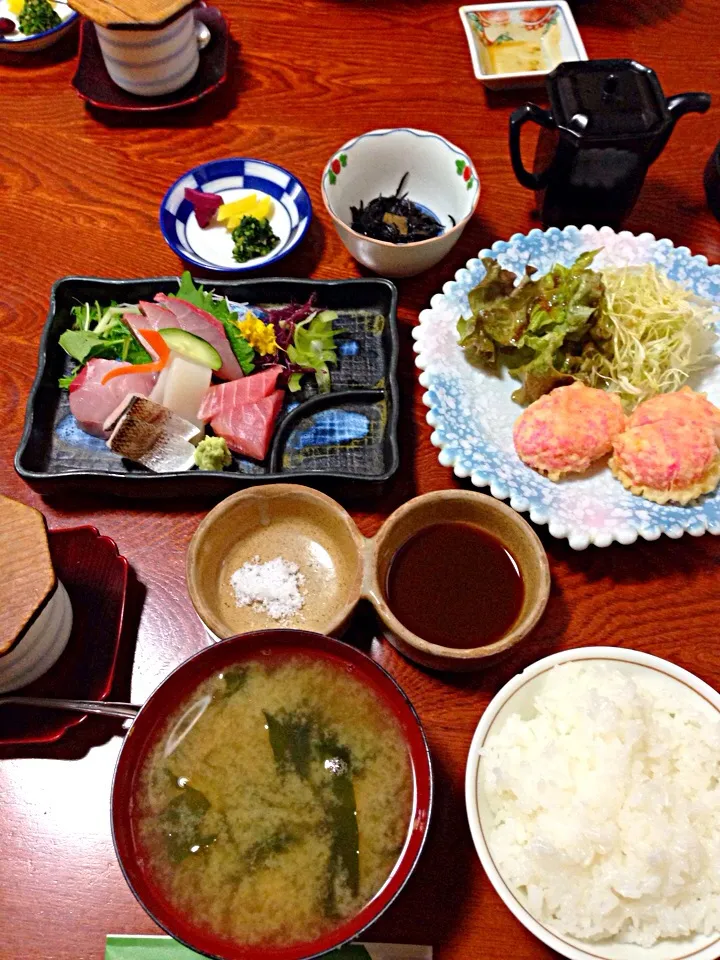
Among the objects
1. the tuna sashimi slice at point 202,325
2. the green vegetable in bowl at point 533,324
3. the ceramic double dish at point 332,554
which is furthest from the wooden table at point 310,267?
the tuna sashimi slice at point 202,325

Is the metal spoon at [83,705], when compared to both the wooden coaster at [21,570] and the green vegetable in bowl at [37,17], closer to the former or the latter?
the wooden coaster at [21,570]

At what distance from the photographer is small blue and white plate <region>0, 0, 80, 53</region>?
98.9 inches

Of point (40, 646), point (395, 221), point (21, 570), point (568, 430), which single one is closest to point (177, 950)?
point (40, 646)

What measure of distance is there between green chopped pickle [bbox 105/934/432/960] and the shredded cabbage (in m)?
1.33

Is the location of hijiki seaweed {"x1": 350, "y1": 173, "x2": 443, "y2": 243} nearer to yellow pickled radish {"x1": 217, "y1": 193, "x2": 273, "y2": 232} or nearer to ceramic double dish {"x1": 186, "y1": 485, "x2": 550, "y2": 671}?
yellow pickled radish {"x1": 217, "y1": 193, "x2": 273, "y2": 232}

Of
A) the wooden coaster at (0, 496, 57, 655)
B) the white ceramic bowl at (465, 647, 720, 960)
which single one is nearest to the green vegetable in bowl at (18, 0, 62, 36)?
Result: the wooden coaster at (0, 496, 57, 655)

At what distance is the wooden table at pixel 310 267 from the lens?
1.34 m

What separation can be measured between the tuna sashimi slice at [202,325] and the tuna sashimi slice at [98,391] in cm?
17

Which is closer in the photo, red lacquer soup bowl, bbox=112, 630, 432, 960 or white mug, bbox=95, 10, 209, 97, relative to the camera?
red lacquer soup bowl, bbox=112, 630, 432, 960

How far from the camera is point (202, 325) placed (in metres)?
1.83

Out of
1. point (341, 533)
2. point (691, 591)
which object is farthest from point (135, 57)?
point (691, 591)

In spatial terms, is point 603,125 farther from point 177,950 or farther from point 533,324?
point 177,950

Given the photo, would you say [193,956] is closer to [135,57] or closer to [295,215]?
[295,215]

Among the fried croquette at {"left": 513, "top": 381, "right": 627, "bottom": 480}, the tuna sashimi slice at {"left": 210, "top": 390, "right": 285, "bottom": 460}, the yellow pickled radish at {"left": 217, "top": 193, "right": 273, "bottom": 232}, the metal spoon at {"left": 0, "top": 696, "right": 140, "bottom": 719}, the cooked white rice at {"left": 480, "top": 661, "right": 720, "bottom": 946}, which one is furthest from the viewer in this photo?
the yellow pickled radish at {"left": 217, "top": 193, "right": 273, "bottom": 232}
